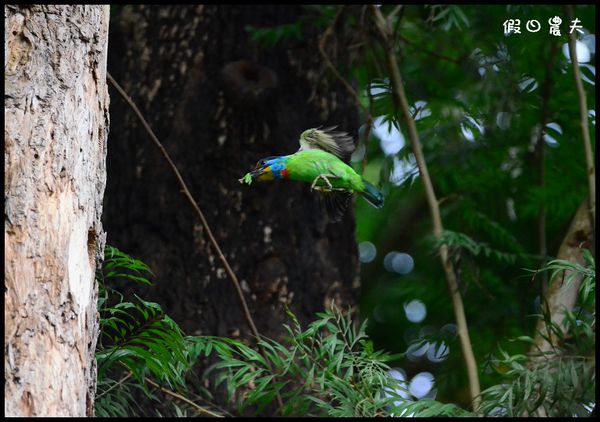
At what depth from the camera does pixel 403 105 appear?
3.44 m

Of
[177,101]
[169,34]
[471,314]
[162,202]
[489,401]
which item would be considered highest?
[169,34]

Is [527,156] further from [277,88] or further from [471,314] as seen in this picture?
[277,88]

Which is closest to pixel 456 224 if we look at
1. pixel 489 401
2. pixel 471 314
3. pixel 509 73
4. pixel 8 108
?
pixel 471 314

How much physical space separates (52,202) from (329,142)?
0.77 m

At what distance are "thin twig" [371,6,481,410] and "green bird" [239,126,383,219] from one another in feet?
3.17

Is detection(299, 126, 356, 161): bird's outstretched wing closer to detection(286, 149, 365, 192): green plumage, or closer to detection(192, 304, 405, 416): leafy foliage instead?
detection(286, 149, 365, 192): green plumage

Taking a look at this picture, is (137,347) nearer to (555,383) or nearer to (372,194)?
(372,194)

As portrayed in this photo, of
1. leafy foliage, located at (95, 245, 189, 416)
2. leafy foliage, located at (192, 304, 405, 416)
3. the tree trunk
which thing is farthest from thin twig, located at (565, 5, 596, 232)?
leafy foliage, located at (95, 245, 189, 416)

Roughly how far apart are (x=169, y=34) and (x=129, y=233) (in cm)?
86

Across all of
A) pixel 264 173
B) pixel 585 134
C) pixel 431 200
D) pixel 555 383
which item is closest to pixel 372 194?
pixel 264 173

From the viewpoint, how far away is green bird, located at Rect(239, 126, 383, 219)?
218 cm

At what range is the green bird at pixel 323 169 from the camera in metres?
2.18

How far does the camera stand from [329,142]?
2.35 metres

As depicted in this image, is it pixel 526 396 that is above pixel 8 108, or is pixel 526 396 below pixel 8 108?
below
